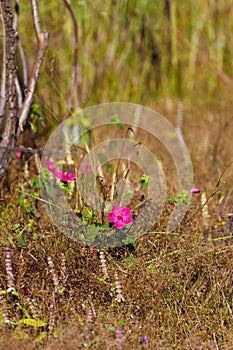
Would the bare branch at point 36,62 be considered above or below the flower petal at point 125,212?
above

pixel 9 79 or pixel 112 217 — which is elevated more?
pixel 9 79

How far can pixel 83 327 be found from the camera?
4.71 ft

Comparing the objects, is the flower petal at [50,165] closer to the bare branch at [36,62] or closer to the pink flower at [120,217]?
the bare branch at [36,62]

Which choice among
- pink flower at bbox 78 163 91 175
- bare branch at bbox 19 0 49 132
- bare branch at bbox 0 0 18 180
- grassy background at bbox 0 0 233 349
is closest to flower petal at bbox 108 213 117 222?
grassy background at bbox 0 0 233 349

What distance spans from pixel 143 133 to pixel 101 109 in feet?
0.98

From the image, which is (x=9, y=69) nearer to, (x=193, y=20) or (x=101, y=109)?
(x=101, y=109)

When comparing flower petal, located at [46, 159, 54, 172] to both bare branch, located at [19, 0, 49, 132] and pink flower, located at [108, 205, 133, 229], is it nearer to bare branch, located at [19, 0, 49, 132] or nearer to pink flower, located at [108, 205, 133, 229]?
bare branch, located at [19, 0, 49, 132]

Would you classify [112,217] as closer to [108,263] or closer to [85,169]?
[108,263]

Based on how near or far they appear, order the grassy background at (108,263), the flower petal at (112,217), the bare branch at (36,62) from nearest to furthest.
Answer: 1. the grassy background at (108,263)
2. the flower petal at (112,217)
3. the bare branch at (36,62)

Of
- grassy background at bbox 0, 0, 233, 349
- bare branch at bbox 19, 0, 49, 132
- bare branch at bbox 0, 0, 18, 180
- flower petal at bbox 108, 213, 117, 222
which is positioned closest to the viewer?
grassy background at bbox 0, 0, 233, 349

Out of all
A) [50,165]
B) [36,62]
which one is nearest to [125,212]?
Result: [50,165]

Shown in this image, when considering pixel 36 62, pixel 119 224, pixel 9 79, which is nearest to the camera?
pixel 119 224

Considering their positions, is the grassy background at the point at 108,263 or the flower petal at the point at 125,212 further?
the flower petal at the point at 125,212

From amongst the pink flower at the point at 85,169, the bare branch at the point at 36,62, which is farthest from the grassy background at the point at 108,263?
the pink flower at the point at 85,169
